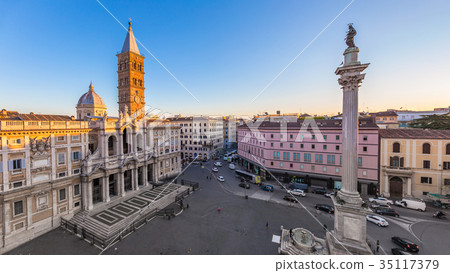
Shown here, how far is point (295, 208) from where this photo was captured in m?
29.7

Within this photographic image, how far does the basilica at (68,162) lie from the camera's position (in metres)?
20.2

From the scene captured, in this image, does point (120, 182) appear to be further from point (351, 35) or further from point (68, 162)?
point (351, 35)

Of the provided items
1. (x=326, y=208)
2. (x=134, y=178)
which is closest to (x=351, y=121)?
(x=326, y=208)

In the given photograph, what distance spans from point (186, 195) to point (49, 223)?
1933 centimetres

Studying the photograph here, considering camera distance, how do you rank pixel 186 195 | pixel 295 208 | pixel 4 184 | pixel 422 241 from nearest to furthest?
pixel 4 184, pixel 422 241, pixel 295 208, pixel 186 195

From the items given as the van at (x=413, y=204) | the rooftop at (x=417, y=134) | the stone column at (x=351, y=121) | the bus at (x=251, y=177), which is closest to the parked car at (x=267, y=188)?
the bus at (x=251, y=177)

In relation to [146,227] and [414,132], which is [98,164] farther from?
[414,132]

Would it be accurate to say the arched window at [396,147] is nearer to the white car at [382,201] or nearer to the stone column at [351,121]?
the white car at [382,201]

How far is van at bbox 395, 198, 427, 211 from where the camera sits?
2800cm

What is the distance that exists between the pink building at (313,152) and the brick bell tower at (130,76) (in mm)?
30598

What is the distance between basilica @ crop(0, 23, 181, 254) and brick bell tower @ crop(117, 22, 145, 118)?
8.8 inches

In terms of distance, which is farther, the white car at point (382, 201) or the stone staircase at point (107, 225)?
the white car at point (382, 201)

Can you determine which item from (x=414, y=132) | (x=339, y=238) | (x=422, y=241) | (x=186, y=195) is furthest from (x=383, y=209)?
(x=186, y=195)

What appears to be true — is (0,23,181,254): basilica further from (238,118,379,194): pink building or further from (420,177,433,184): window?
(420,177,433,184): window
